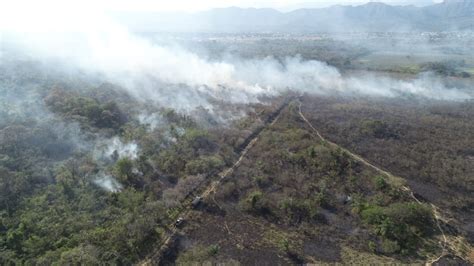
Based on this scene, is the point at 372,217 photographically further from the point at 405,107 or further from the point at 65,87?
the point at 65,87

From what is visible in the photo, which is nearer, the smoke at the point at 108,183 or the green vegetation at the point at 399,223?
the green vegetation at the point at 399,223

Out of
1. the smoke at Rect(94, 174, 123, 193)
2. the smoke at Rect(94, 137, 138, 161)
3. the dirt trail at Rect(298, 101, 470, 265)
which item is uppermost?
the smoke at Rect(94, 137, 138, 161)

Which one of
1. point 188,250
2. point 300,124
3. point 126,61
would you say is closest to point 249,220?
point 188,250

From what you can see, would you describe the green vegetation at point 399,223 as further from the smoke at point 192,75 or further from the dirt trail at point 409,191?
the smoke at point 192,75

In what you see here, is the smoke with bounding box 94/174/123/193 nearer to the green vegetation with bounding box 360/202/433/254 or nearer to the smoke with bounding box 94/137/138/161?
the smoke with bounding box 94/137/138/161

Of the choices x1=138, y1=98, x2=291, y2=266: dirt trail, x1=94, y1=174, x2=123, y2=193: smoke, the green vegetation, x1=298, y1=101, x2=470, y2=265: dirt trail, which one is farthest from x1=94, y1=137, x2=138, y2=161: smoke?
x1=298, y1=101, x2=470, y2=265: dirt trail

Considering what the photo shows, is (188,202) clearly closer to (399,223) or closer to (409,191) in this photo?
(399,223)

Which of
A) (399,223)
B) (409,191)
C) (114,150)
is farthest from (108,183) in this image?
(409,191)

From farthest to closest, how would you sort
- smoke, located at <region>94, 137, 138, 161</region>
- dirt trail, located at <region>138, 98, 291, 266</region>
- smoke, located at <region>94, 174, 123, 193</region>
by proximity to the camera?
smoke, located at <region>94, 137, 138, 161</region> < smoke, located at <region>94, 174, 123, 193</region> < dirt trail, located at <region>138, 98, 291, 266</region>

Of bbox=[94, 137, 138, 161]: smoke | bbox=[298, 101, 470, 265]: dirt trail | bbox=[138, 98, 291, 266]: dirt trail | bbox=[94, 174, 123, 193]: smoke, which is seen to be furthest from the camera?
bbox=[94, 137, 138, 161]: smoke

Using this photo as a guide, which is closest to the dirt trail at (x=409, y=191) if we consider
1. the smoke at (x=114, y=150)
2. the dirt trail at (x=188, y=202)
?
the dirt trail at (x=188, y=202)
